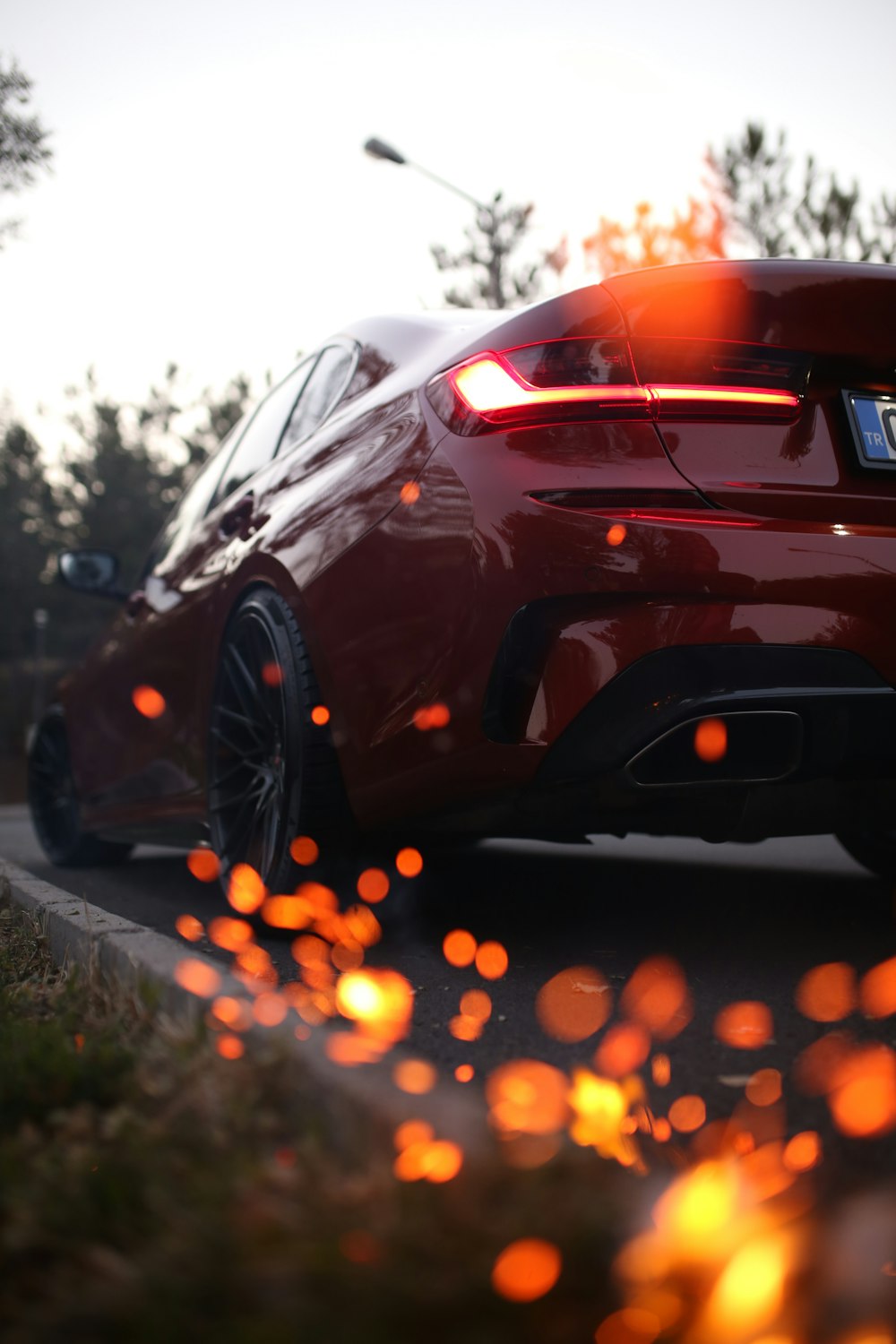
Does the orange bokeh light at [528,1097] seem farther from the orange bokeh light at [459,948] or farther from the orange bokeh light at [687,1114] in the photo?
the orange bokeh light at [459,948]

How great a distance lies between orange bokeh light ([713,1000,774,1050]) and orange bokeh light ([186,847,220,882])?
104 inches

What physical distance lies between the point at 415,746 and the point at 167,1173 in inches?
51.7

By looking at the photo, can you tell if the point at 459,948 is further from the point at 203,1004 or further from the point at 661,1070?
the point at 203,1004

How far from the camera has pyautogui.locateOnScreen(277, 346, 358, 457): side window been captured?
3.62 m

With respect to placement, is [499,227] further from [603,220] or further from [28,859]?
[28,859]

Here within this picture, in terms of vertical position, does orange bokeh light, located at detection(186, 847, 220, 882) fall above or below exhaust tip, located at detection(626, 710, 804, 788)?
below

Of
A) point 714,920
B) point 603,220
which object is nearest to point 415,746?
point 714,920

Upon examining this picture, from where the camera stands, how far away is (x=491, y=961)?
2.98 metres

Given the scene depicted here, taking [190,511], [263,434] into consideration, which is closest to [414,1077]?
[263,434]

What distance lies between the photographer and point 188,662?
4043 millimetres

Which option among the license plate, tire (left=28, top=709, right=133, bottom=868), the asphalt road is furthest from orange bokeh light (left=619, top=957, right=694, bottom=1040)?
tire (left=28, top=709, right=133, bottom=868)

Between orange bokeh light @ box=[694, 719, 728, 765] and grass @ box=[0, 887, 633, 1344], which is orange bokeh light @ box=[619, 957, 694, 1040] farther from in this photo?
grass @ box=[0, 887, 633, 1344]

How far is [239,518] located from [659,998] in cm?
199

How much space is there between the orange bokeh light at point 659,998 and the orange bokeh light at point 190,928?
1197mm
